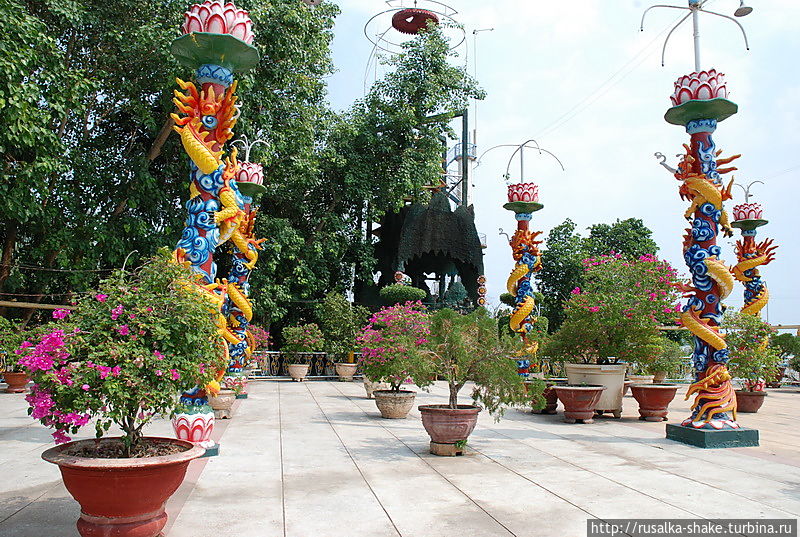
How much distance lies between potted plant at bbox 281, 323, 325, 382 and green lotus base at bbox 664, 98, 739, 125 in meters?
13.5

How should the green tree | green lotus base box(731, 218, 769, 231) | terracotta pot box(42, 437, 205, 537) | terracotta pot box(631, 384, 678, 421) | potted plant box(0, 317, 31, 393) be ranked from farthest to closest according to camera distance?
1. the green tree
2. green lotus base box(731, 218, 769, 231)
3. potted plant box(0, 317, 31, 393)
4. terracotta pot box(631, 384, 678, 421)
5. terracotta pot box(42, 437, 205, 537)

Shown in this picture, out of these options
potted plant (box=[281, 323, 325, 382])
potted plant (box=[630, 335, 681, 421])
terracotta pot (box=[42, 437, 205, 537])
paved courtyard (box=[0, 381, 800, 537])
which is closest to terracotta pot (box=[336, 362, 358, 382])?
potted plant (box=[281, 323, 325, 382])

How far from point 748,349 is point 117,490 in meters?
11.3

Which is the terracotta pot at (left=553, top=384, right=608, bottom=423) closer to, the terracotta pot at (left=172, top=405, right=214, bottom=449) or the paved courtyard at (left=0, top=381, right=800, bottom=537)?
the paved courtyard at (left=0, top=381, right=800, bottom=537)

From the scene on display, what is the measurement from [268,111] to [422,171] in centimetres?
753

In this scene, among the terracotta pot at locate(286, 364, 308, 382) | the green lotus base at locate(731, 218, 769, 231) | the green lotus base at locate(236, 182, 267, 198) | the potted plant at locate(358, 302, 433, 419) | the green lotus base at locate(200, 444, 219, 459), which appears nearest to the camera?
the green lotus base at locate(200, 444, 219, 459)

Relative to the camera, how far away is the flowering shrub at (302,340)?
63.0ft

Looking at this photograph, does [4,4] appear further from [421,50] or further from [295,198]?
[421,50]

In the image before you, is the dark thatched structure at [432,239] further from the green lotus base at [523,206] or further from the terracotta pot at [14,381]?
the terracotta pot at [14,381]

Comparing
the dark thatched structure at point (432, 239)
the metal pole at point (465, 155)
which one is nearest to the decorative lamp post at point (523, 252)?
the dark thatched structure at point (432, 239)

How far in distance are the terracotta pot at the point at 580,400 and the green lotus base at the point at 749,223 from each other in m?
9.01

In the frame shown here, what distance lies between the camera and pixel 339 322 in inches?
789

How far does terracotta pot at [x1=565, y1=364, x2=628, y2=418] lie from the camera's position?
10.3 meters

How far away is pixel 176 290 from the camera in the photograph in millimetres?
4352
